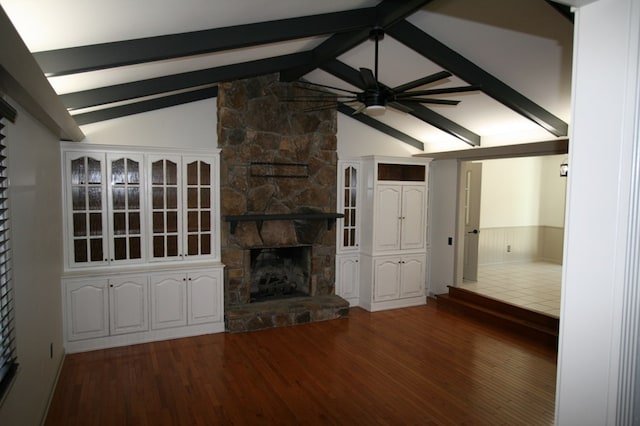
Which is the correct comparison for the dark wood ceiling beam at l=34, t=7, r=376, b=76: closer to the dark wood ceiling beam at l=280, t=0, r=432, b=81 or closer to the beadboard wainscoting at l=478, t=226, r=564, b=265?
the dark wood ceiling beam at l=280, t=0, r=432, b=81

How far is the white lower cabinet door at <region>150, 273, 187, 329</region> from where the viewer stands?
4.77 m

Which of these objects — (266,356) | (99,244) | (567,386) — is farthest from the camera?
(99,244)

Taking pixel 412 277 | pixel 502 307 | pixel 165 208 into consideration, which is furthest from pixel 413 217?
pixel 165 208

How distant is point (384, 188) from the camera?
6055 millimetres

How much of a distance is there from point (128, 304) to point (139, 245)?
0.71m

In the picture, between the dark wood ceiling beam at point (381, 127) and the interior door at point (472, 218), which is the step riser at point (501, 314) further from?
the dark wood ceiling beam at point (381, 127)

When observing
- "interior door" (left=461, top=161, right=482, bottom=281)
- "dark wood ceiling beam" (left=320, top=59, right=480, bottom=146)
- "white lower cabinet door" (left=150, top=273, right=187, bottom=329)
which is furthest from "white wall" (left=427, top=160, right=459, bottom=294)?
"white lower cabinet door" (left=150, top=273, right=187, bottom=329)

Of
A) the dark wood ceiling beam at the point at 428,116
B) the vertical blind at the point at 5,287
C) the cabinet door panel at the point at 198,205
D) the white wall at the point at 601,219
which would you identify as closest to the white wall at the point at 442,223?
the dark wood ceiling beam at the point at 428,116

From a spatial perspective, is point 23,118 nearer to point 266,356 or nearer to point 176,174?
point 176,174

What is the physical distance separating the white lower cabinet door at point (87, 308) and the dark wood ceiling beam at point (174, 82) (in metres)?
1.95

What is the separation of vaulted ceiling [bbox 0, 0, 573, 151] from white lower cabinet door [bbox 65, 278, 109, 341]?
1.92 metres

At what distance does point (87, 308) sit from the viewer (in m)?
4.46

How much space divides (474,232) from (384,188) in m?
2.26

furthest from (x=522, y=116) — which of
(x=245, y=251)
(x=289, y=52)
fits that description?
(x=245, y=251)
